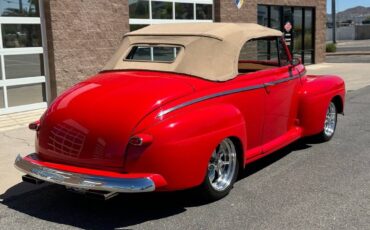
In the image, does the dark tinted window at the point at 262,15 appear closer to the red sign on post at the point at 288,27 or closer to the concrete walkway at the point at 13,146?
the red sign on post at the point at 288,27

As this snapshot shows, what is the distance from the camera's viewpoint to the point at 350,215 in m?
4.39

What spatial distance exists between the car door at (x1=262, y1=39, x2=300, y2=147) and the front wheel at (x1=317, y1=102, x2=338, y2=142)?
2.96 ft

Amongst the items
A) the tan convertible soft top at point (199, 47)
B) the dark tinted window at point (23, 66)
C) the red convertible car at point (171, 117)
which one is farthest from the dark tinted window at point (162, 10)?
the tan convertible soft top at point (199, 47)

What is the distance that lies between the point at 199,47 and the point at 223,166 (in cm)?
127

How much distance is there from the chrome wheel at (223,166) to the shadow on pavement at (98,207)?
0.89 feet

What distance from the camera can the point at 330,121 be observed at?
722cm

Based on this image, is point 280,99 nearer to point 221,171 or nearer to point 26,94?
point 221,171

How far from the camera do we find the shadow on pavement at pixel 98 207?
14.6ft

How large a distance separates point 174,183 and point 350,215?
5.12ft

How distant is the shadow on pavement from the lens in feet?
14.6

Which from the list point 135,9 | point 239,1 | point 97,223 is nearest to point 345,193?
point 97,223

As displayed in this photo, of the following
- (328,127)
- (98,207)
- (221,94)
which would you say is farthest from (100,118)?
(328,127)

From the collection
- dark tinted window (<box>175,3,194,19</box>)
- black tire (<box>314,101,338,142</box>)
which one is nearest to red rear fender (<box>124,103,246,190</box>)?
black tire (<box>314,101,338,142</box>)

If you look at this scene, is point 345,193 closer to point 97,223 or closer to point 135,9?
point 97,223
